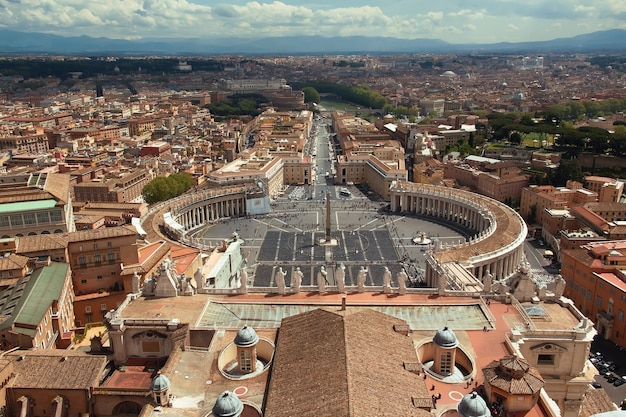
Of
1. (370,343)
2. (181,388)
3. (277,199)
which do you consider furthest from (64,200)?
(277,199)

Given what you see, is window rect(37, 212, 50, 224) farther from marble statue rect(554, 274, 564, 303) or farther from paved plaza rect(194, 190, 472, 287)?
marble statue rect(554, 274, 564, 303)

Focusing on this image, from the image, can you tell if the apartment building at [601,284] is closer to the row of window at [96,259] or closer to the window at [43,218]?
the row of window at [96,259]

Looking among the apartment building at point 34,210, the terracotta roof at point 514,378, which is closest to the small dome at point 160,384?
the terracotta roof at point 514,378

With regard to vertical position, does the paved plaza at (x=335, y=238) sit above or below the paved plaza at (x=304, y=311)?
below

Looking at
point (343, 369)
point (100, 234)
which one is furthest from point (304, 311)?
A: point (100, 234)

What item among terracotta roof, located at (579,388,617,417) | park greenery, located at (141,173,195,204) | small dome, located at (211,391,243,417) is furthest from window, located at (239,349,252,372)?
park greenery, located at (141,173,195,204)

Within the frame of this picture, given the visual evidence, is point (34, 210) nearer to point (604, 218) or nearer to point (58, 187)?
point (58, 187)
